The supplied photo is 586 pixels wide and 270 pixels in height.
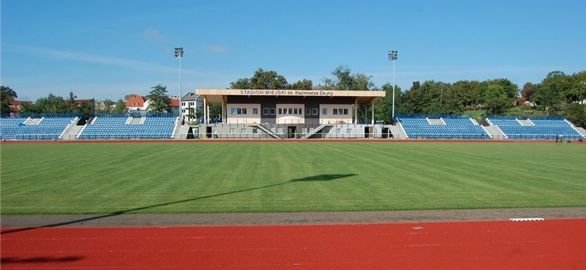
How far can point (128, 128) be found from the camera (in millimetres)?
60031

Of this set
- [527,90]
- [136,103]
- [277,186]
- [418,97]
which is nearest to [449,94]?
[418,97]

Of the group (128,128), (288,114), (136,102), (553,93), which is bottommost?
(128,128)

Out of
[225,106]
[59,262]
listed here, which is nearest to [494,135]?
[225,106]

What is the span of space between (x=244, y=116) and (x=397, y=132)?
66.1ft

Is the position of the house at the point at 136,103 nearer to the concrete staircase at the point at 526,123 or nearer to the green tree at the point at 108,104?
the green tree at the point at 108,104

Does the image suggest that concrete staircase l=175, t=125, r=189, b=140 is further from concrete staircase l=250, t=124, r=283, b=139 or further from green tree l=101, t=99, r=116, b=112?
green tree l=101, t=99, r=116, b=112

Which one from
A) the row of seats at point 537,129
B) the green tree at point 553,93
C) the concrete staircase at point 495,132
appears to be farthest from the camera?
the green tree at point 553,93

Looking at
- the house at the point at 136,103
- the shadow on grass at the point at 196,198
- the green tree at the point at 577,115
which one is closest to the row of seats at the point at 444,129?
the green tree at the point at 577,115

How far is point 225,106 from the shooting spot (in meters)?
61.0

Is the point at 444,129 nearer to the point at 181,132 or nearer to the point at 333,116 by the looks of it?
the point at 333,116

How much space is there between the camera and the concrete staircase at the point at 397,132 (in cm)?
5904

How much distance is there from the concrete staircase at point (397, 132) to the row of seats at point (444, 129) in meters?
0.66

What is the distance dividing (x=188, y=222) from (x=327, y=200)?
4.11 meters

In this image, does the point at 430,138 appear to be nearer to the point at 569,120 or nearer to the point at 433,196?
the point at 569,120
